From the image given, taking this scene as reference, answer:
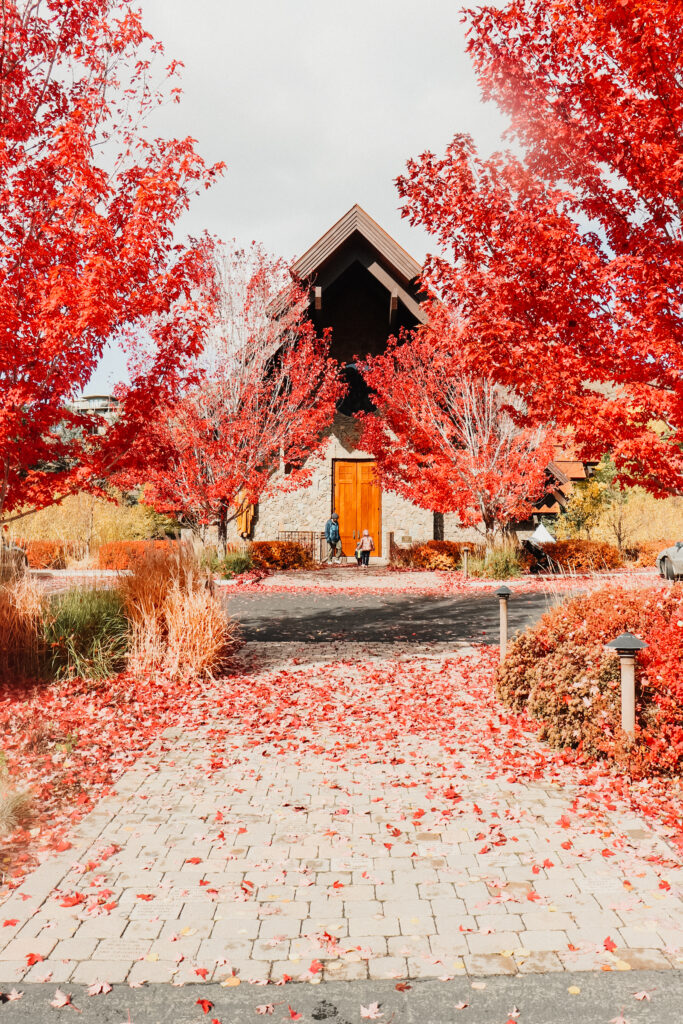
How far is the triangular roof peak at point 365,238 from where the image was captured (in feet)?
67.3

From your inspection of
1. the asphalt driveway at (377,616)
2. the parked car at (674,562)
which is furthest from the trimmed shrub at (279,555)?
the parked car at (674,562)

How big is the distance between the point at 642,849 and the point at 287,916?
195cm

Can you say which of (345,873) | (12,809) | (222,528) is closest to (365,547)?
(222,528)

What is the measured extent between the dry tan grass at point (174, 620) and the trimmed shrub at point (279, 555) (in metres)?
12.3

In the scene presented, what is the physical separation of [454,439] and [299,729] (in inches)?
551

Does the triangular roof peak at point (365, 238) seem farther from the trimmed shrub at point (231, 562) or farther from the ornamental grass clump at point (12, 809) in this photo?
the ornamental grass clump at point (12, 809)

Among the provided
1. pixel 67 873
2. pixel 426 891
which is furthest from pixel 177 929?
pixel 426 891

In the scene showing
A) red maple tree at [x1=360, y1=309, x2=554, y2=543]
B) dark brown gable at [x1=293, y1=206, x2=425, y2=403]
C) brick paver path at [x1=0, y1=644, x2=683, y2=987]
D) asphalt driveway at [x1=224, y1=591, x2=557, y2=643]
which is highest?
dark brown gable at [x1=293, y1=206, x2=425, y2=403]

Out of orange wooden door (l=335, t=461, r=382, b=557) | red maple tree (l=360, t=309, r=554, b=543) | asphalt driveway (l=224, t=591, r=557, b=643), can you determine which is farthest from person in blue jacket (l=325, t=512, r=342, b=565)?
asphalt driveway (l=224, t=591, r=557, b=643)

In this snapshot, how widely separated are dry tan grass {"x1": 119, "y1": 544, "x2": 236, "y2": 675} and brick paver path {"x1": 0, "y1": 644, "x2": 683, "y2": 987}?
1.72 metres

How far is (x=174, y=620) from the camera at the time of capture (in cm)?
789

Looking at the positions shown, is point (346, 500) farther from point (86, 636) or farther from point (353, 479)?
point (86, 636)

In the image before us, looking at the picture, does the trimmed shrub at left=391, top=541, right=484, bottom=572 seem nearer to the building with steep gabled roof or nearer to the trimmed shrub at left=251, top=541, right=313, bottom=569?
the building with steep gabled roof

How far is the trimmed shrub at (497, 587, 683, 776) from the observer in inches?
203
